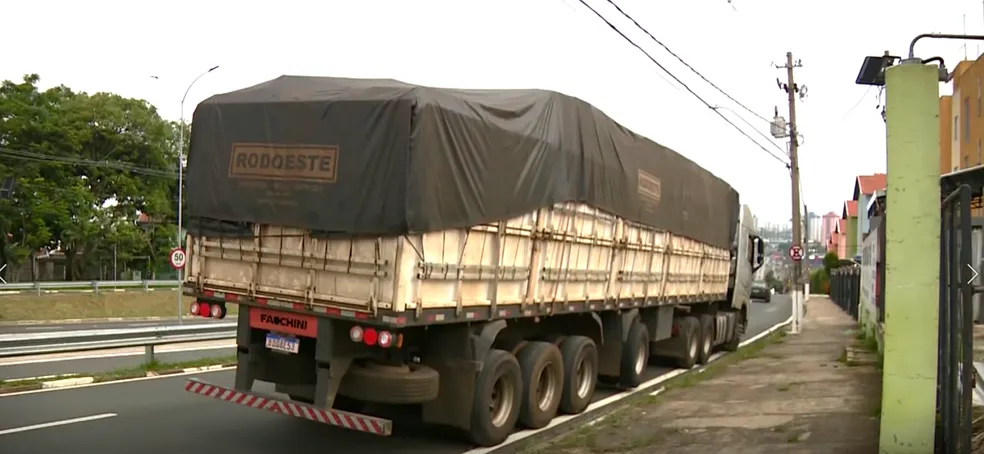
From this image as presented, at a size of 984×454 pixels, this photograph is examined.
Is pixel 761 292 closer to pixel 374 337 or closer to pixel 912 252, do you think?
pixel 912 252

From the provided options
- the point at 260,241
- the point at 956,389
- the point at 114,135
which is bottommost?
the point at 956,389

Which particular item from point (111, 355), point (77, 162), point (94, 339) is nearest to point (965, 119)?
point (111, 355)

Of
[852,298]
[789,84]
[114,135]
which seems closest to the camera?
[789,84]

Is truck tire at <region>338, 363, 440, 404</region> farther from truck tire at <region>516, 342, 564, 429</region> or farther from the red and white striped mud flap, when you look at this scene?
truck tire at <region>516, 342, 564, 429</region>

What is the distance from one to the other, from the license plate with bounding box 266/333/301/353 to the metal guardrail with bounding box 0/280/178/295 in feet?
104

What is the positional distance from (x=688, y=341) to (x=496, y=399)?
7831mm

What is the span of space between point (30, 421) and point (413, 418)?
396 cm

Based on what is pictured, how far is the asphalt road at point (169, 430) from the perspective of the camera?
794cm

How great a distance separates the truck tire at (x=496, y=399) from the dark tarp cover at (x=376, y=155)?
1442mm

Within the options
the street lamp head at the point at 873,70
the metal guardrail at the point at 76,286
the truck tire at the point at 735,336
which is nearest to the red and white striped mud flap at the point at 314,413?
the street lamp head at the point at 873,70

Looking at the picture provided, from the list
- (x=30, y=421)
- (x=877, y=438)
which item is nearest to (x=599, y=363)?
(x=877, y=438)

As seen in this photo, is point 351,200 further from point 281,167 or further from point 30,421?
point 30,421

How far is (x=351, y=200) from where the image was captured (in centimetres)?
732

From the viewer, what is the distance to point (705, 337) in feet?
55.6
